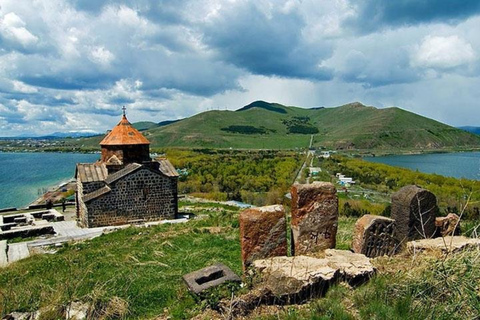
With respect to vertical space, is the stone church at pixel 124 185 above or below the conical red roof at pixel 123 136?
below

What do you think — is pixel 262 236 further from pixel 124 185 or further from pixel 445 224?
Result: pixel 124 185

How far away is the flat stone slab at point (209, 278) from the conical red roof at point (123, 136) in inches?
631

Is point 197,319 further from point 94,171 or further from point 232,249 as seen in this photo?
point 94,171

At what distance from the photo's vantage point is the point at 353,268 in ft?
19.3

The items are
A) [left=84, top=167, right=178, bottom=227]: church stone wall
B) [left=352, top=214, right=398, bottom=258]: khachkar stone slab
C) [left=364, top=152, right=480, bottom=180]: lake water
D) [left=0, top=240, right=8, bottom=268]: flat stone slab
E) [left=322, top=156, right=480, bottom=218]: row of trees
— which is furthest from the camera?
[left=364, top=152, right=480, bottom=180]: lake water

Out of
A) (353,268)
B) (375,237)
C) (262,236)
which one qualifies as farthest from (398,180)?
(353,268)

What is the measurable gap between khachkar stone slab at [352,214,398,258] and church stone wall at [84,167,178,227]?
15150 millimetres

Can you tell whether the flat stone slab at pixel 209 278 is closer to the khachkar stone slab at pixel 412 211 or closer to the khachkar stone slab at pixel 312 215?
the khachkar stone slab at pixel 312 215

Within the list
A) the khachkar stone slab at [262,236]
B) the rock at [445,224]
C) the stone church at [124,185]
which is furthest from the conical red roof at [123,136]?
the rock at [445,224]

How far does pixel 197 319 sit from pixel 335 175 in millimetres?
67591

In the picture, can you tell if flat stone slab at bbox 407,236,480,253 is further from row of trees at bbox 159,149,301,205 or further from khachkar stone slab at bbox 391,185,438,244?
row of trees at bbox 159,149,301,205

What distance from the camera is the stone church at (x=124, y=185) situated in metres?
19.8

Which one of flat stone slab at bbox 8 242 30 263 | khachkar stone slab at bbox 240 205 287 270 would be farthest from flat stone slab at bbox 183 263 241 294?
flat stone slab at bbox 8 242 30 263

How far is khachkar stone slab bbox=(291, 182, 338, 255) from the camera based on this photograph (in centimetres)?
714
